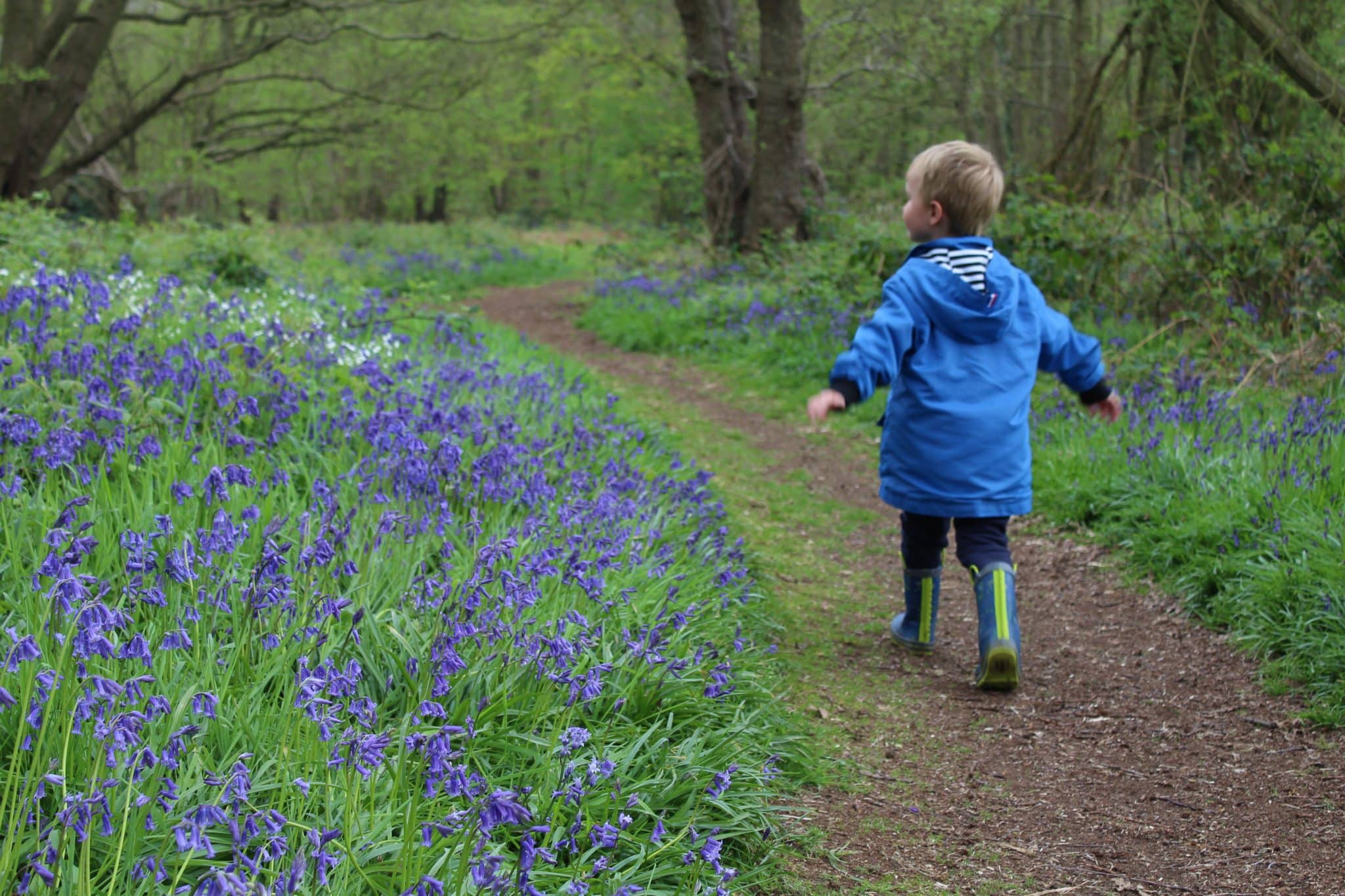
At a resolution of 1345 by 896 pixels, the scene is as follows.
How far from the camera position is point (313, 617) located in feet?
8.98

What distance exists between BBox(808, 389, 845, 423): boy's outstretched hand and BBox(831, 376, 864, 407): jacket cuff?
0.11 ft

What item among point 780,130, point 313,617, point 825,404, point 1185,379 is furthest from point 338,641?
point 780,130

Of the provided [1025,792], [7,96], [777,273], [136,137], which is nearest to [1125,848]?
[1025,792]

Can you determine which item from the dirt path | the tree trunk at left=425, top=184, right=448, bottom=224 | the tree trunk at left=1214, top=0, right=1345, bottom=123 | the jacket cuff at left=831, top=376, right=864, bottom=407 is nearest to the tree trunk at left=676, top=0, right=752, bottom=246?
the tree trunk at left=1214, top=0, right=1345, bottom=123

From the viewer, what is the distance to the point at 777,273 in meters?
13.5

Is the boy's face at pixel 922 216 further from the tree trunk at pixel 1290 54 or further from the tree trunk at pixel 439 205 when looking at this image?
the tree trunk at pixel 439 205

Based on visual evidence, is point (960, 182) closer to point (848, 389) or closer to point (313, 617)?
point (848, 389)

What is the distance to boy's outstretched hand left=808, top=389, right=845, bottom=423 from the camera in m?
3.38

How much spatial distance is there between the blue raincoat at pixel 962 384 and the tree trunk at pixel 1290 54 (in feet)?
17.8

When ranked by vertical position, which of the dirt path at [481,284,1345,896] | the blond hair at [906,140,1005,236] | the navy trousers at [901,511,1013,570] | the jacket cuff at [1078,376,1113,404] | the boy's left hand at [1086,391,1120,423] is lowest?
the dirt path at [481,284,1345,896]

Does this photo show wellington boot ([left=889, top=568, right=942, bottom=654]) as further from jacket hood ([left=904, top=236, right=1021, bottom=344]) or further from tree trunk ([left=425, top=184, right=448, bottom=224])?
tree trunk ([left=425, top=184, right=448, bottom=224])

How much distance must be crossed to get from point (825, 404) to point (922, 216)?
42.1 inches

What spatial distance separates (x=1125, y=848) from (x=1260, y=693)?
1.33m

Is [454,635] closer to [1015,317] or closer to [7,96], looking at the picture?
[1015,317]
